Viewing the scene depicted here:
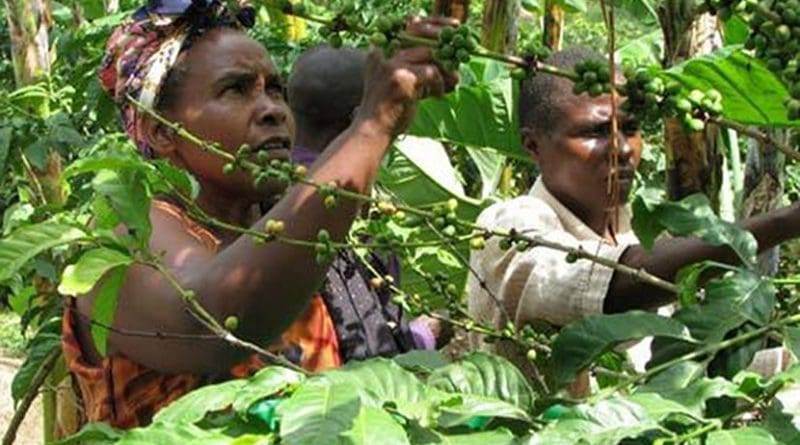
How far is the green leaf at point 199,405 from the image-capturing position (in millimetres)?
1138

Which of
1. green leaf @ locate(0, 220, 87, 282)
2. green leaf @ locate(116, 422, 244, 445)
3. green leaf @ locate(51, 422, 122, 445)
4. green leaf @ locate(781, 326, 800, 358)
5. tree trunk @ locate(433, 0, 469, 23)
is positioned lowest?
green leaf @ locate(51, 422, 122, 445)

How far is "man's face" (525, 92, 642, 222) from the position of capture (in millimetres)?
2188

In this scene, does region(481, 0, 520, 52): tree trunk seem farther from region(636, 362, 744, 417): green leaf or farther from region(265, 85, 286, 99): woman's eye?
region(636, 362, 744, 417): green leaf

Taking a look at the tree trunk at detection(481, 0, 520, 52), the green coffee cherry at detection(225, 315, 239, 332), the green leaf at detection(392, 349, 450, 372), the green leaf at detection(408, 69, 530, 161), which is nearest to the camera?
the green leaf at detection(392, 349, 450, 372)

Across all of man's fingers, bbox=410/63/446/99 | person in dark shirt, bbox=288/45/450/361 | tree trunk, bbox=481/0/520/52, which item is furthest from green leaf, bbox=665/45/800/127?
tree trunk, bbox=481/0/520/52

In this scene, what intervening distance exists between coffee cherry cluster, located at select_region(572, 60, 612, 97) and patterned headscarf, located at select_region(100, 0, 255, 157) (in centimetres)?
84

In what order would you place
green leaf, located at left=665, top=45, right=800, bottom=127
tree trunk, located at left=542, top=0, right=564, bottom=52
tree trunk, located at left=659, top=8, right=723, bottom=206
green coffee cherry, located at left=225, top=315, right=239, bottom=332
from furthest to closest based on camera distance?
tree trunk, located at left=542, top=0, right=564, bottom=52 → tree trunk, located at left=659, top=8, right=723, bottom=206 → green leaf, located at left=665, top=45, right=800, bottom=127 → green coffee cherry, located at left=225, top=315, right=239, bottom=332

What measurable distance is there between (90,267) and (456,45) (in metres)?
0.49

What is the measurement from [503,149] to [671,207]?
5.98 ft

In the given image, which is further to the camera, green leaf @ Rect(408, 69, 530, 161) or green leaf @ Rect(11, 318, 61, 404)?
green leaf @ Rect(408, 69, 530, 161)

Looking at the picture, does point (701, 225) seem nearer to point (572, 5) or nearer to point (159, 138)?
point (159, 138)

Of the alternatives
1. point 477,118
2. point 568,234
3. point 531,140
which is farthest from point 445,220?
point 477,118

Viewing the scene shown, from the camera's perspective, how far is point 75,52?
474 cm

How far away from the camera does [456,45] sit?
3.71 ft
